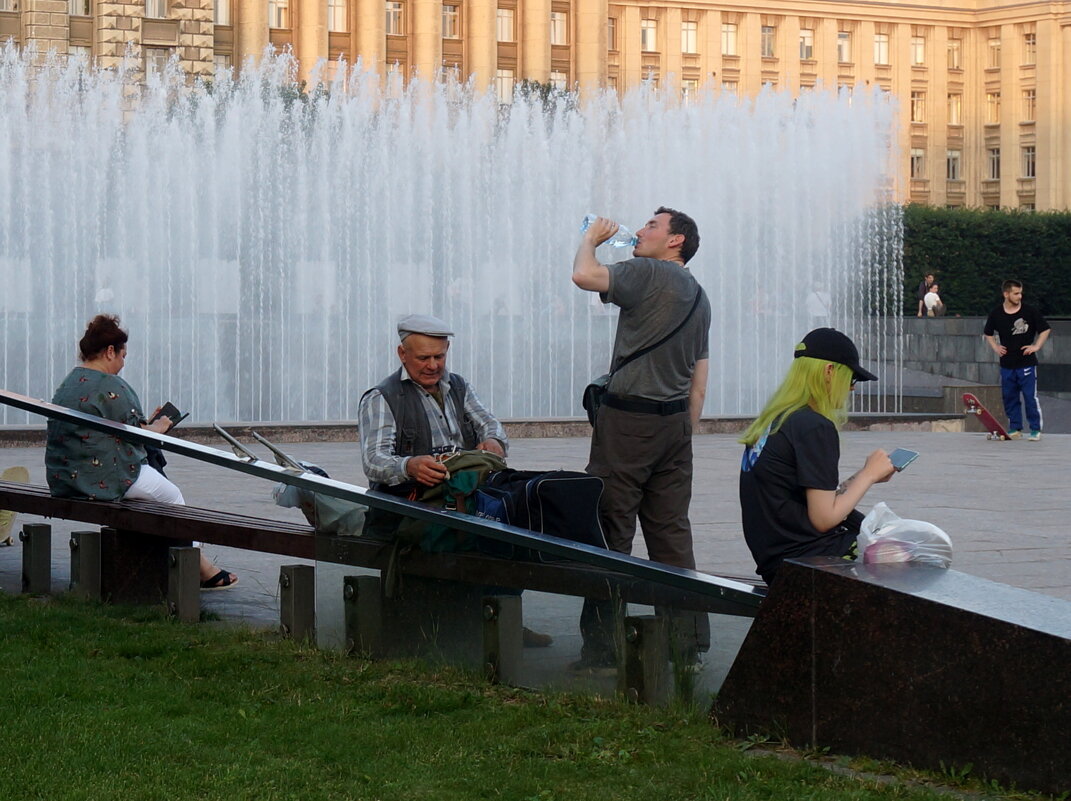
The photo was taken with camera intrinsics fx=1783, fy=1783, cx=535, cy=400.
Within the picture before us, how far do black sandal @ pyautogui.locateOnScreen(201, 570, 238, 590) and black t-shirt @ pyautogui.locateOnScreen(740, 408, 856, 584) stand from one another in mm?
3009

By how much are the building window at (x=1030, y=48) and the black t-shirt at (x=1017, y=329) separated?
65418 mm

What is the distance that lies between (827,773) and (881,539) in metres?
0.74

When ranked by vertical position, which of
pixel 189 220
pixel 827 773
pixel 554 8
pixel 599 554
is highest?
pixel 554 8

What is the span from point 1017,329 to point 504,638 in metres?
12.0

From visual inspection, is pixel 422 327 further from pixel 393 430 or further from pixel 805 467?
pixel 805 467

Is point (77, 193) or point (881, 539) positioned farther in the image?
point (77, 193)

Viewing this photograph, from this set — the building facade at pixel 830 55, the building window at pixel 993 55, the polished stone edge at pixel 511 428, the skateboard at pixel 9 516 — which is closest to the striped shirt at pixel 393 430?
the skateboard at pixel 9 516

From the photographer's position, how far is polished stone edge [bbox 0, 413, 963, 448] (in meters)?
14.6

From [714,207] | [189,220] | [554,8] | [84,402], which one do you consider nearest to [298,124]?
[189,220]

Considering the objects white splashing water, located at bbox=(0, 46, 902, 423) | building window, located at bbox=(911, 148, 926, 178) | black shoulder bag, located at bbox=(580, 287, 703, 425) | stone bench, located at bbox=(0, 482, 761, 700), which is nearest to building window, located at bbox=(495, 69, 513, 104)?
building window, located at bbox=(911, 148, 926, 178)

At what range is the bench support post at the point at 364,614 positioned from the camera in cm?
557

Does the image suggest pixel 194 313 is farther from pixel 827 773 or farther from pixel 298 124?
pixel 827 773

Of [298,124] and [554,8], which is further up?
[554,8]

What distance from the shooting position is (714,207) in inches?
867
